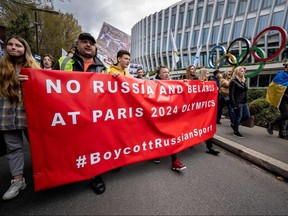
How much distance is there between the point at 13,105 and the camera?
2.10m

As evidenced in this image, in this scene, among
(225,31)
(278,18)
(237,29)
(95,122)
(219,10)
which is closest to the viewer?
(95,122)

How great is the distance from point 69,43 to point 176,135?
2022 centimetres

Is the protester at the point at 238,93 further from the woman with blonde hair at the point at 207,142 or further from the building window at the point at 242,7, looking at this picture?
the building window at the point at 242,7

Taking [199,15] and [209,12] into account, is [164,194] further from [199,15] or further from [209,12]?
[199,15]

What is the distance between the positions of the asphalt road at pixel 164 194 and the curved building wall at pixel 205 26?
2996cm

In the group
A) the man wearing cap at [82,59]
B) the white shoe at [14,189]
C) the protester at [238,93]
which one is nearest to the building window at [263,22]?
the protester at [238,93]

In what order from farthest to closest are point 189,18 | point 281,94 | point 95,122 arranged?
point 189,18 < point 281,94 < point 95,122

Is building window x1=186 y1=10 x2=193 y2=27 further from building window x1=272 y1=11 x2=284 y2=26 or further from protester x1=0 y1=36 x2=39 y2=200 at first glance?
protester x1=0 y1=36 x2=39 y2=200

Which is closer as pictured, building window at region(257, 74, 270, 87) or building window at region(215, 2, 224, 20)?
building window at region(257, 74, 270, 87)

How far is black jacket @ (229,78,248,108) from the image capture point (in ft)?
14.5

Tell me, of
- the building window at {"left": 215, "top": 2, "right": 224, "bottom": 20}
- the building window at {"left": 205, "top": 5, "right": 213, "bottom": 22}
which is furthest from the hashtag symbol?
the building window at {"left": 205, "top": 5, "right": 213, "bottom": 22}

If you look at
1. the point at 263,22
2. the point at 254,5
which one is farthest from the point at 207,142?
the point at 254,5

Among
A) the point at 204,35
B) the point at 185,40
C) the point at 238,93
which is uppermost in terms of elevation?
the point at 204,35

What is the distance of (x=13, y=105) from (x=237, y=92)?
4460 mm
